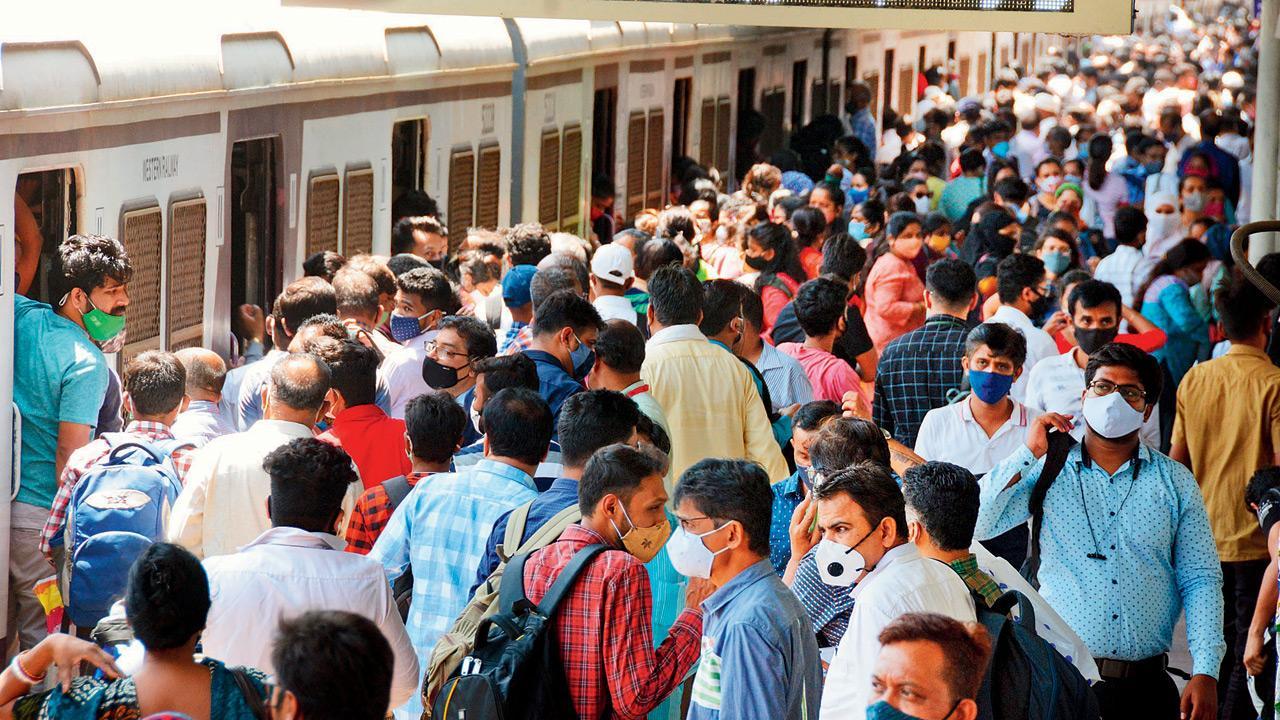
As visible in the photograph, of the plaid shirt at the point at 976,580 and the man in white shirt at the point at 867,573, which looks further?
the plaid shirt at the point at 976,580

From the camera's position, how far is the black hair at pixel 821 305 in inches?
258

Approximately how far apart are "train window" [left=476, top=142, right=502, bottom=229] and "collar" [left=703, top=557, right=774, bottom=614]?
6743 mm

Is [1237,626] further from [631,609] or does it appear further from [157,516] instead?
[157,516]

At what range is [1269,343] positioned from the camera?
7.42 m

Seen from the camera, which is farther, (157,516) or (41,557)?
(41,557)

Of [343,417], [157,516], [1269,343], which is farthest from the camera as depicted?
[1269,343]

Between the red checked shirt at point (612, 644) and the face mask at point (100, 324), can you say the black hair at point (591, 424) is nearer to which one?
the red checked shirt at point (612, 644)

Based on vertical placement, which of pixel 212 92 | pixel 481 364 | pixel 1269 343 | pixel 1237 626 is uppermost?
pixel 212 92

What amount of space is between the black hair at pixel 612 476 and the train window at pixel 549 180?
291 inches

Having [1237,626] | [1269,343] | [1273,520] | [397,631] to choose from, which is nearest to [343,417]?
[397,631]

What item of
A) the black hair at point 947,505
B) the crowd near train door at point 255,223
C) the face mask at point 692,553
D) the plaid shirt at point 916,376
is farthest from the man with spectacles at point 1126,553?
the crowd near train door at point 255,223

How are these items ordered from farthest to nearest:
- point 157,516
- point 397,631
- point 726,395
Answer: point 726,395 < point 157,516 < point 397,631

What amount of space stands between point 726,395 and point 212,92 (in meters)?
2.35

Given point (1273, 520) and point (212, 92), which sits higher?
point (212, 92)
